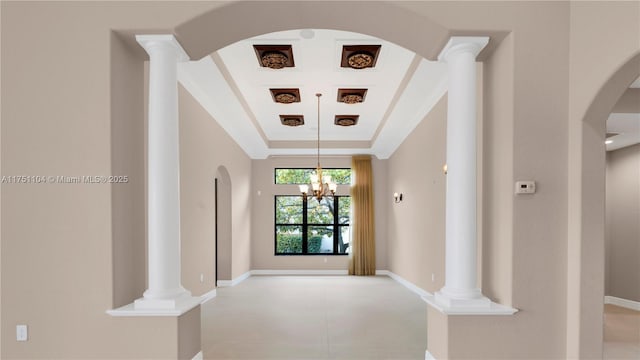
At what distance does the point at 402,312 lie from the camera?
5539 mm

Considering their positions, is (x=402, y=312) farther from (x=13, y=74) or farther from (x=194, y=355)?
(x=13, y=74)

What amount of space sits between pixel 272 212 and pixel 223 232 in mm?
2180

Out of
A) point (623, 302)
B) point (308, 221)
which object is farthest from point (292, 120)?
point (623, 302)

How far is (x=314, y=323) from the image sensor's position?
4.88 meters

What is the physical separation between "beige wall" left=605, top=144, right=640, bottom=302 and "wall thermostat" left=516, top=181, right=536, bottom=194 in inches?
176

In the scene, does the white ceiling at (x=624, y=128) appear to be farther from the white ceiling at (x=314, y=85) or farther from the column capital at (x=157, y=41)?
the column capital at (x=157, y=41)

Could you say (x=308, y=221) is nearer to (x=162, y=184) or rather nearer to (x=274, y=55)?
(x=274, y=55)

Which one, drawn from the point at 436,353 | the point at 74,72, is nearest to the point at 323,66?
the point at 74,72

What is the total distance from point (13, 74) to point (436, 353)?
4.19 meters

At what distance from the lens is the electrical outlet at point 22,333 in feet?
9.89

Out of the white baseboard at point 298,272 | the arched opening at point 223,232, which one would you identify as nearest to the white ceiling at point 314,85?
the arched opening at point 223,232

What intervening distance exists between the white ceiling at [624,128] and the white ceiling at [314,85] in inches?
83.8

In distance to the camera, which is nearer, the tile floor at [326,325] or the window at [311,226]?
the tile floor at [326,325]

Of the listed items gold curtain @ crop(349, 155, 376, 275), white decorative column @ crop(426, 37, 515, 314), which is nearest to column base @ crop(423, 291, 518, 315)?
white decorative column @ crop(426, 37, 515, 314)
